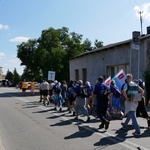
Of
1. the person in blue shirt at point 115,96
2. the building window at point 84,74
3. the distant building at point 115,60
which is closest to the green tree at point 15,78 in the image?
the building window at point 84,74

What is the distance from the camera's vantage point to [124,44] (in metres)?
21.3

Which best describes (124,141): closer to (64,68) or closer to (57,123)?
(57,123)

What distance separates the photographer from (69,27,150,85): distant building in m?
19.5

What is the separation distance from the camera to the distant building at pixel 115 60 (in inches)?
770

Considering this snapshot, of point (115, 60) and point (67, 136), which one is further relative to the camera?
point (115, 60)

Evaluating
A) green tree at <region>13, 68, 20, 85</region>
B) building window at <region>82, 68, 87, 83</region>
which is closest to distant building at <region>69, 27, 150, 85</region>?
building window at <region>82, 68, 87, 83</region>

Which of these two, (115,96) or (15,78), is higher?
(15,78)

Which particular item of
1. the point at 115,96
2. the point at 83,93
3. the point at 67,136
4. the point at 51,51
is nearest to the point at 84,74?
the point at 51,51

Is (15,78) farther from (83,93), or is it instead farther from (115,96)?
(83,93)

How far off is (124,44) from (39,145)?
47.1ft

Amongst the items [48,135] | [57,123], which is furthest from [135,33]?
[48,135]

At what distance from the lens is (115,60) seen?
2250 cm

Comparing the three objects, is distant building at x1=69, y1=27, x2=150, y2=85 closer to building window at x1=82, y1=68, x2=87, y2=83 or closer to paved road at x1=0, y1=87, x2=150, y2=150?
building window at x1=82, y1=68, x2=87, y2=83

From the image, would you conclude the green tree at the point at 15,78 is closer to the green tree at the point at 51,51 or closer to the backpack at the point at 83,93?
the green tree at the point at 51,51
